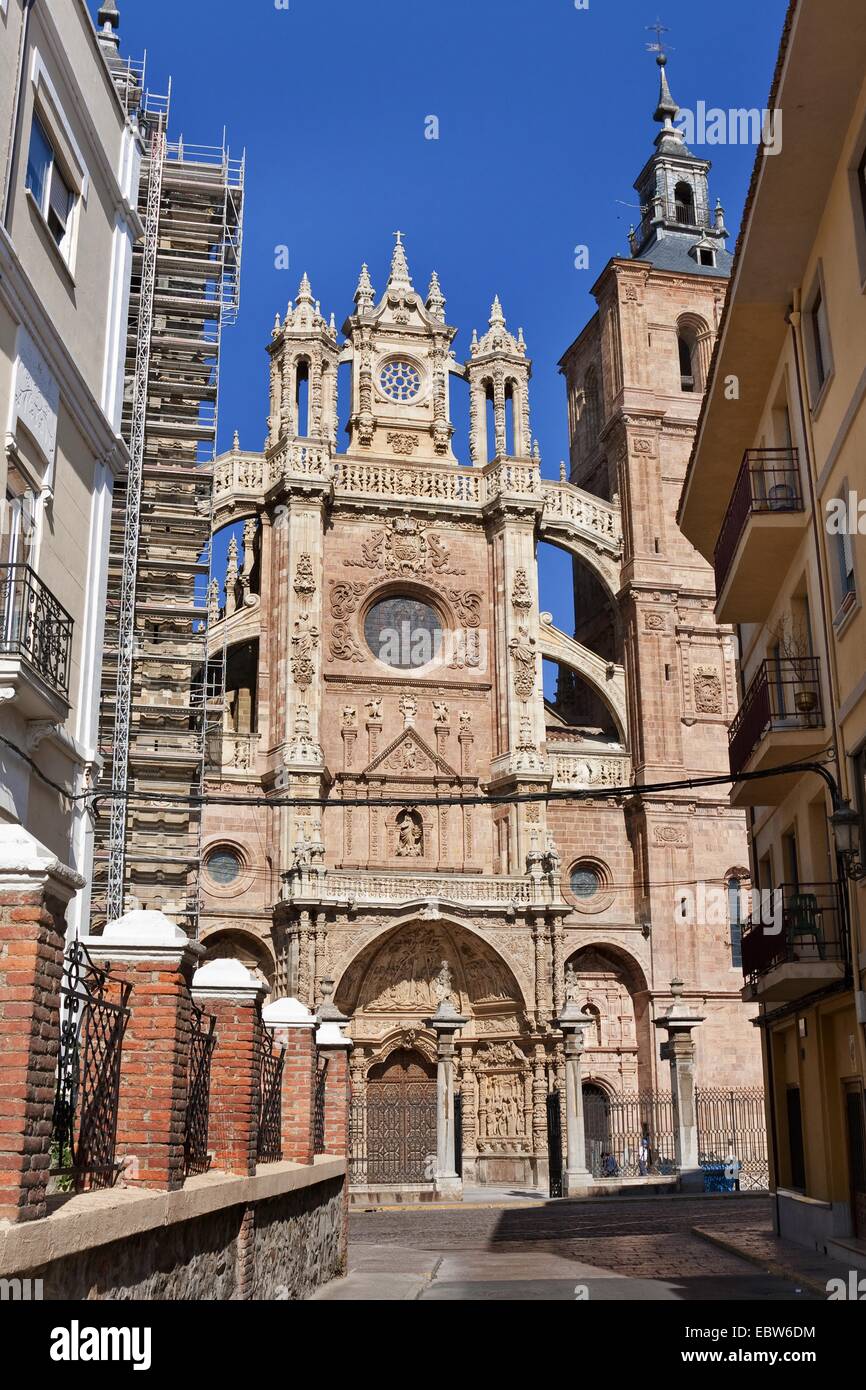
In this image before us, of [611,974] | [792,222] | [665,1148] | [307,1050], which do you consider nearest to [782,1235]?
[307,1050]

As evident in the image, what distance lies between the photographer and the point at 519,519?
39188 mm

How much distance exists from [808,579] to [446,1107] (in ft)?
53.1

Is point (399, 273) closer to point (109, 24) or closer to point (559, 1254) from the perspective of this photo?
point (109, 24)

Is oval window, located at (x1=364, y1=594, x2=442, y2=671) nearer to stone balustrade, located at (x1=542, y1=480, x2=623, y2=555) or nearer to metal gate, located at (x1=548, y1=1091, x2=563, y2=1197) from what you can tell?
stone balustrade, located at (x1=542, y1=480, x2=623, y2=555)

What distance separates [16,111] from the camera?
11.6 meters

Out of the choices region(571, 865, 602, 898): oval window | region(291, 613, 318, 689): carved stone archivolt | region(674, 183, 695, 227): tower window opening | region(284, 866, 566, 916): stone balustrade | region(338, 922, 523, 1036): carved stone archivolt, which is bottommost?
region(338, 922, 523, 1036): carved stone archivolt

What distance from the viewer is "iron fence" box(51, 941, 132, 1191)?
24.4 feet

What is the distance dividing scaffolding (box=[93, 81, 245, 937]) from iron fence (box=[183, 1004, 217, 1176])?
68.4 feet

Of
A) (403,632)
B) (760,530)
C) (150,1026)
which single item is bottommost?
(150,1026)

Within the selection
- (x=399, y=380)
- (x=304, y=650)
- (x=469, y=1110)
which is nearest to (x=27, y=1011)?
(x=469, y=1110)

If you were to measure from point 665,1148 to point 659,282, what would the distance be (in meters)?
25.2

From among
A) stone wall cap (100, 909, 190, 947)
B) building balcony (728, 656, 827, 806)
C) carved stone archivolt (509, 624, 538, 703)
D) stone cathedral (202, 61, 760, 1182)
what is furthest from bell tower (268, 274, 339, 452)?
stone wall cap (100, 909, 190, 947)

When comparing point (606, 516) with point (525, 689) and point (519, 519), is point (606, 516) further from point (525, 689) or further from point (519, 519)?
point (525, 689)

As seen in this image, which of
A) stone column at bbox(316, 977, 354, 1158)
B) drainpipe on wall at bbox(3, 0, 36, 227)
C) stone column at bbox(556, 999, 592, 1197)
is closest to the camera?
drainpipe on wall at bbox(3, 0, 36, 227)
